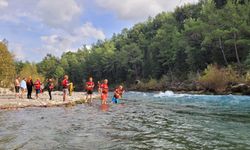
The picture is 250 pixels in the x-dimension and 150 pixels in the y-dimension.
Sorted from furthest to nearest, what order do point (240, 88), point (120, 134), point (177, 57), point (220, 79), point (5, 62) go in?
point (177, 57) < point (5, 62) < point (220, 79) < point (240, 88) < point (120, 134)

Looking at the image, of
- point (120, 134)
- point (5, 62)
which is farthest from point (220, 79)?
point (120, 134)

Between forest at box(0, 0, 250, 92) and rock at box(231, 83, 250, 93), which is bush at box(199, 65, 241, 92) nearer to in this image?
forest at box(0, 0, 250, 92)

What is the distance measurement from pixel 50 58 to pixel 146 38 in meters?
68.4

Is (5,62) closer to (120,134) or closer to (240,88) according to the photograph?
(240,88)

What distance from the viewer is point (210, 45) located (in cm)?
7394

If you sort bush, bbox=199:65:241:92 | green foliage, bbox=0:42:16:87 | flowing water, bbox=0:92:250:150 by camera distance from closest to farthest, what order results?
flowing water, bbox=0:92:250:150 → bush, bbox=199:65:241:92 → green foliage, bbox=0:42:16:87

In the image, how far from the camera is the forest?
60.2m

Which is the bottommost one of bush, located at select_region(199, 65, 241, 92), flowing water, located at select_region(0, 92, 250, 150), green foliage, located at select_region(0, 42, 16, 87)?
flowing water, located at select_region(0, 92, 250, 150)

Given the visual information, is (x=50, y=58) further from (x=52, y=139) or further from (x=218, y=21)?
(x=52, y=139)

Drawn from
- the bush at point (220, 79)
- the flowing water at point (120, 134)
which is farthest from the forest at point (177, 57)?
the flowing water at point (120, 134)

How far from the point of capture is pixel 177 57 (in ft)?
303

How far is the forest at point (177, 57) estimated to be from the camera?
6025cm

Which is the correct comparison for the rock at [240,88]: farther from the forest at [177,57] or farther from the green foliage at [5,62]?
the green foliage at [5,62]

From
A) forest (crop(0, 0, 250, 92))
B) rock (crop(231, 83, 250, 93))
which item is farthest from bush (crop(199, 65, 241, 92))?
rock (crop(231, 83, 250, 93))
